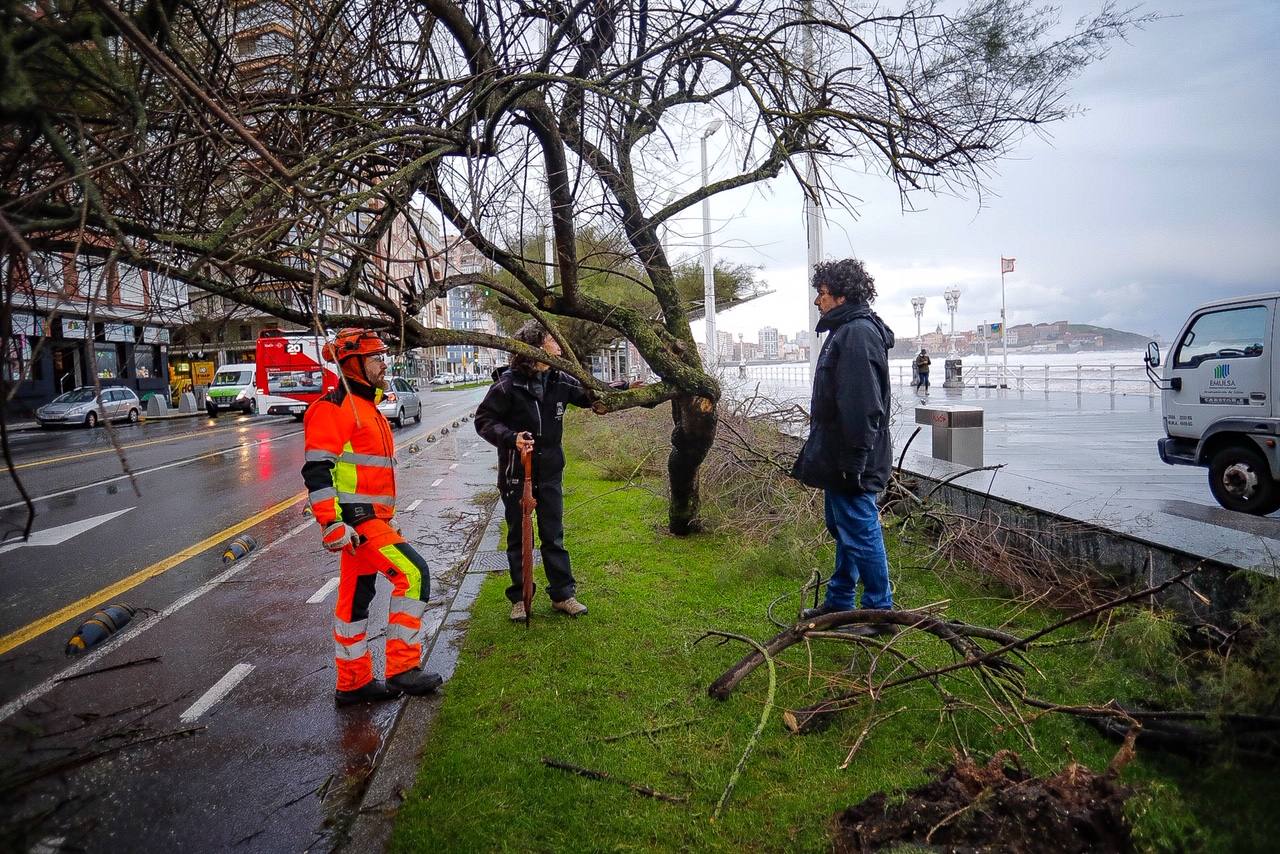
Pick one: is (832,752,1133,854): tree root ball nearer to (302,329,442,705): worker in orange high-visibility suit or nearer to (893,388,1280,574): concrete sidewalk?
(893,388,1280,574): concrete sidewalk

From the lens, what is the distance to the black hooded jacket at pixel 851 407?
4090 mm

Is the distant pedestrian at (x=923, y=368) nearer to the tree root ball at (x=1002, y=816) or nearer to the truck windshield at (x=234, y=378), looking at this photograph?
the tree root ball at (x=1002, y=816)

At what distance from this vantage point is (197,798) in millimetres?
3094

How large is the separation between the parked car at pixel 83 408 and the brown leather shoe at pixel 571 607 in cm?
2457

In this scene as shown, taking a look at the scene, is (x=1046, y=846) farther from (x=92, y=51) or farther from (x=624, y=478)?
(x=624, y=478)

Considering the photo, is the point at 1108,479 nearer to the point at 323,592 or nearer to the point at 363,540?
the point at 363,540

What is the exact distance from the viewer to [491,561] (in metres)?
6.59

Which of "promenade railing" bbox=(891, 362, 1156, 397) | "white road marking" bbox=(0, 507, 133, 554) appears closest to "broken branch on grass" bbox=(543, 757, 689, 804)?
"white road marking" bbox=(0, 507, 133, 554)

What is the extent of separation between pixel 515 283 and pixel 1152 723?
5141mm

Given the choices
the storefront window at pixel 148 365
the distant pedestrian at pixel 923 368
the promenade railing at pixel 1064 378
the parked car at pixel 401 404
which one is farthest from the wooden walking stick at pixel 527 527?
the storefront window at pixel 148 365

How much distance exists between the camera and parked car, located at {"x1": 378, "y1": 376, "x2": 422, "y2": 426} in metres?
23.4

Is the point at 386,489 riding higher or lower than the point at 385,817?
higher

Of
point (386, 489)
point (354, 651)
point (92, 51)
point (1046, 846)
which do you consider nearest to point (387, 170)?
point (386, 489)

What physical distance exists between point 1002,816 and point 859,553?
7.00 ft
